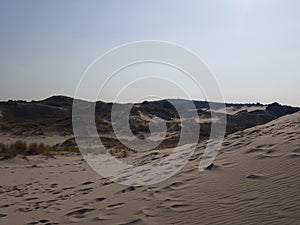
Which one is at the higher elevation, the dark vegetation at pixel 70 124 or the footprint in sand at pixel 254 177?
the dark vegetation at pixel 70 124

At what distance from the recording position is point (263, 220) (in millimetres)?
4594

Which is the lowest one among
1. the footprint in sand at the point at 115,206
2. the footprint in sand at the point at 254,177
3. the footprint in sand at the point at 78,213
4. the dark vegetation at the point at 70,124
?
the footprint in sand at the point at 78,213

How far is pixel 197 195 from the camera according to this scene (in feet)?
19.9

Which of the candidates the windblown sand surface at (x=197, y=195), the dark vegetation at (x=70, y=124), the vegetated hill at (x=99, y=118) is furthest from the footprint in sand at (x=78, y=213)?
the vegetated hill at (x=99, y=118)

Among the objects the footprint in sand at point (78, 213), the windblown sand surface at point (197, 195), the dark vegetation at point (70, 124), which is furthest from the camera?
the dark vegetation at point (70, 124)

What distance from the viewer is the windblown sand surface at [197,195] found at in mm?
5102

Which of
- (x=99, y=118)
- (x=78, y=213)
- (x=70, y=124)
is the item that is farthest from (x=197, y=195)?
(x=99, y=118)

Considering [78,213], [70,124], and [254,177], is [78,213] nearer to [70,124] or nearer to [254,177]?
[254,177]

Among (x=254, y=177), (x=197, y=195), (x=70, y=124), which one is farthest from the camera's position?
(x=70, y=124)

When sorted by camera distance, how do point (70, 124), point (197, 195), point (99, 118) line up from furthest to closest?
point (99, 118) → point (70, 124) → point (197, 195)

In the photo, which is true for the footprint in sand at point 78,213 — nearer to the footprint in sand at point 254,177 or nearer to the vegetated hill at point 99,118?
the footprint in sand at point 254,177

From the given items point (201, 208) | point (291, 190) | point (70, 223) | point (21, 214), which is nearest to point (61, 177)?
point (21, 214)

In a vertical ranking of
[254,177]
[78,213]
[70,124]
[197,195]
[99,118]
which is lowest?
[78,213]

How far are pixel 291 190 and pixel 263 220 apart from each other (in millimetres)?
1002
